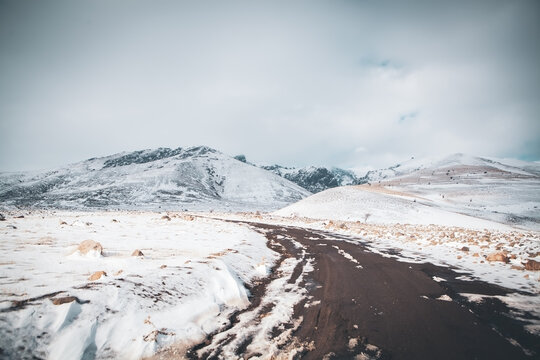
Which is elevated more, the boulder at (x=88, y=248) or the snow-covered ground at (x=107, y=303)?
the boulder at (x=88, y=248)

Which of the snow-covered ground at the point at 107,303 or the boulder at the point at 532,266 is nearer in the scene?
the snow-covered ground at the point at 107,303

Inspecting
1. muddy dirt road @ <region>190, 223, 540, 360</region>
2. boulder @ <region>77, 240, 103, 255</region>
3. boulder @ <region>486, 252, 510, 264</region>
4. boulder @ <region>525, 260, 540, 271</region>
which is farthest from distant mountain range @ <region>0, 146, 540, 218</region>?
boulder @ <region>77, 240, 103, 255</region>

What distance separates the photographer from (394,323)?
5.51 meters

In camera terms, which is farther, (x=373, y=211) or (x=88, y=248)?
(x=373, y=211)

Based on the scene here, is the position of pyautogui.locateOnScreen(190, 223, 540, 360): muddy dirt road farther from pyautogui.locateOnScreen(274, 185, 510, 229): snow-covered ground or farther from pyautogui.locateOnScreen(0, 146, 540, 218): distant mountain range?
pyautogui.locateOnScreen(0, 146, 540, 218): distant mountain range

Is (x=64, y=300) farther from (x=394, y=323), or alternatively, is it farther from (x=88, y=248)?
(x=394, y=323)

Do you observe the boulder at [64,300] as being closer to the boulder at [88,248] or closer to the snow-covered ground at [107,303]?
the snow-covered ground at [107,303]

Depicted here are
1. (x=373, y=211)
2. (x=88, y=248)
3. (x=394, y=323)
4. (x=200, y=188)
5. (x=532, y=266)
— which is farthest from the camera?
(x=200, y=188)

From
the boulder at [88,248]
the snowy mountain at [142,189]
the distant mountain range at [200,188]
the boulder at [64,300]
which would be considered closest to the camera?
the boulder at [64,300]

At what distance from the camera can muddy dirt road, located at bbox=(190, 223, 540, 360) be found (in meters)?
4.46

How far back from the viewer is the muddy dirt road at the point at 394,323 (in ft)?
14.6

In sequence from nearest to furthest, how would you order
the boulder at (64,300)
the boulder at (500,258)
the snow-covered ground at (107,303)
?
the snow-covered ground at (107,303), the boulder at (64,300), the boulder at (500,258)

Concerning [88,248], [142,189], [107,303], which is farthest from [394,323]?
[142,189]

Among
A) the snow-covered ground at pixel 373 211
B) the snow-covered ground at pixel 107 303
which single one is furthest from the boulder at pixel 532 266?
the snow-covered ground at pixel 373 211
